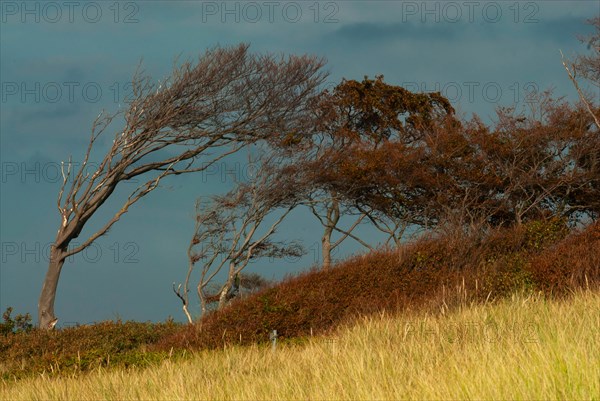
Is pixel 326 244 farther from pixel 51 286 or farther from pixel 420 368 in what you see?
pixel 420 368

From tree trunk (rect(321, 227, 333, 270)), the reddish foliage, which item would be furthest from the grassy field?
tree trunk (rect(321, 227, 333, 270))

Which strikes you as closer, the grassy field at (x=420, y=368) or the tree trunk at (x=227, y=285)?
the grassy field at (x=420, y=368)

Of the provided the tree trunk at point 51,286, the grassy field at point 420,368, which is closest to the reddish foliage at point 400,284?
the grassy field at point 420,368

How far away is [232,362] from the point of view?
873 cm

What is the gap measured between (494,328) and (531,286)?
16.3 feet

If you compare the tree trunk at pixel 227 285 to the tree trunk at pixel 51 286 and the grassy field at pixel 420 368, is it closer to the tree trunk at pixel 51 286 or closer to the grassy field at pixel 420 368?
the tree trunk at pixel 51 286

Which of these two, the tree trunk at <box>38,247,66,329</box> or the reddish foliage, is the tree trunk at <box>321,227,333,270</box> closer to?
the tree trunk at <box>38,247,66,329</box>

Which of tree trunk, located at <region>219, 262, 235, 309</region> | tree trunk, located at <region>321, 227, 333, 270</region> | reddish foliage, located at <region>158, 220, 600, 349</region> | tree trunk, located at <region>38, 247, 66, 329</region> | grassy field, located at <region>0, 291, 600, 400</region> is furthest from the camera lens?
tree trunk, located at <region>321, 227, 333, 270</region>

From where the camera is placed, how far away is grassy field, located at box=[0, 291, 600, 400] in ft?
16.9

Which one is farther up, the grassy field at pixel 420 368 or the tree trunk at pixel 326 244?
the tree trunk at pixel 326 244

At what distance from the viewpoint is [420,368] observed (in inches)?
253

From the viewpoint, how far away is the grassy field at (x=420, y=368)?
5137 mm

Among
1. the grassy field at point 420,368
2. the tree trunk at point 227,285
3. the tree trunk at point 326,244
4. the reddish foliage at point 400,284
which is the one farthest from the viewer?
the tree trunk at point 326,244

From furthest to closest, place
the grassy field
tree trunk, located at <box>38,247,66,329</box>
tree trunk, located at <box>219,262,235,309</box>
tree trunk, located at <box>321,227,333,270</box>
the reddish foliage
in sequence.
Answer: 1. tree trunk, located at <box>321,227,333,270</box>
2. tree trunk, located at <box>219,262,235,309</box>
3. tree trunk, located at <box>38,247,66,329</box>
4. the reddish foliage
5. the grassy field
